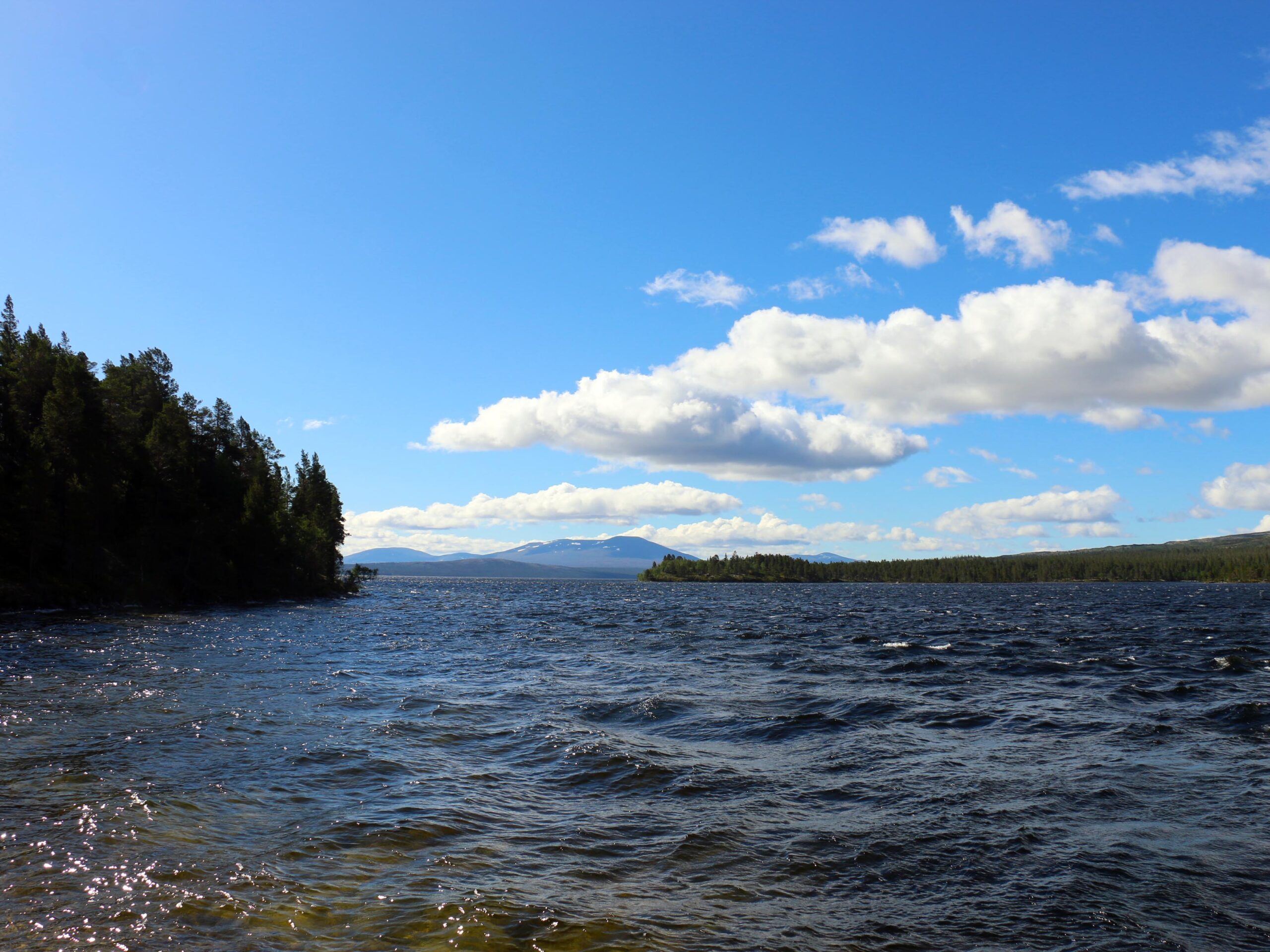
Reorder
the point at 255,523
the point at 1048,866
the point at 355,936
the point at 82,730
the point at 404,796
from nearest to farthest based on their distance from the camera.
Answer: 1. the point at 355,936
2. the point at 1048,866
3. the point at 404,796
4. the point at 82,730
5. the point at 255,523

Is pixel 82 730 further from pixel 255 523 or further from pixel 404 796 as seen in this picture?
pixel 255 523

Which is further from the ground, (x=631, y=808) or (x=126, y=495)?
(x=126, y=495)

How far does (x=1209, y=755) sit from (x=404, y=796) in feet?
63.4

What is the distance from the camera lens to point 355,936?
30.3 ft

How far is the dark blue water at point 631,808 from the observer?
990cm

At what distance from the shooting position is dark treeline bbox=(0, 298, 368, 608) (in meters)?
64.0

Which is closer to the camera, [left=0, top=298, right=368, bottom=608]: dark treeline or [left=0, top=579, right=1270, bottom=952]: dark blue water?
[left=0, top=579, right=1270, bottom=952]: dark blue water

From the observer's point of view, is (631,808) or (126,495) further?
(126,495)

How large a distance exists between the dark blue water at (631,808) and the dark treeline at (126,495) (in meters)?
37.3

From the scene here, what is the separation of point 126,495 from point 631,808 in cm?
8121

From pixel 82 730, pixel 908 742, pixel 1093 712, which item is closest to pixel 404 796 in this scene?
pixel 82 730

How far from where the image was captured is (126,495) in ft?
253

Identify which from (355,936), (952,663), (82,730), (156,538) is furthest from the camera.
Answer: (156,538)

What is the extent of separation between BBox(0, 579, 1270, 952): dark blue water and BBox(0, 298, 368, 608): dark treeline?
1469 inches
